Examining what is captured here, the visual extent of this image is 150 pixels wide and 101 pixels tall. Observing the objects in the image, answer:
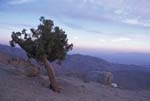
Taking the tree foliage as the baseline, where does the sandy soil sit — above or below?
below

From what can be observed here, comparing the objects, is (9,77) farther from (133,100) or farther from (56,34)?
(133,100)

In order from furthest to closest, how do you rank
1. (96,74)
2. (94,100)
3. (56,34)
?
(96,74) < (56,34) < (94,100)

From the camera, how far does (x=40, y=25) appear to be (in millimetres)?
25094

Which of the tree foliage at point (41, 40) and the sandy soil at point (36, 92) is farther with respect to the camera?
the tree foliage at point (41, 40)

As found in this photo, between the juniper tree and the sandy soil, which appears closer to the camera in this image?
the sandy soil

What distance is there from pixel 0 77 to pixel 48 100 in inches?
249

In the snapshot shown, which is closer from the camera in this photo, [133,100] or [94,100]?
[94,100]

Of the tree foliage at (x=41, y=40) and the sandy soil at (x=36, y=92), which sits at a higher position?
the tree foliage at (x=41, y=40)

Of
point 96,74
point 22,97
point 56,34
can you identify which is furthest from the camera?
point 96,74

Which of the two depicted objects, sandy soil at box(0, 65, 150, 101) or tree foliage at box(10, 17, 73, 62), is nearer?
sandy soil at box(0, 65, 150, 101)

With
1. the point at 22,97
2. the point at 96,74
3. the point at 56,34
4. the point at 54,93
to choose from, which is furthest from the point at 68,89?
the point at 96,74

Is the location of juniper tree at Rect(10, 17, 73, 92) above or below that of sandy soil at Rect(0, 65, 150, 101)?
above

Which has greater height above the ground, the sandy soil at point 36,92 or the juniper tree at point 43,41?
the juniper tree at point 43,41

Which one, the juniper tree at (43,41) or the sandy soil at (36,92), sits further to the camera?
the juniper tree at (43,41)
